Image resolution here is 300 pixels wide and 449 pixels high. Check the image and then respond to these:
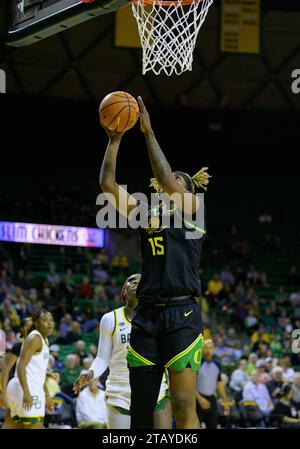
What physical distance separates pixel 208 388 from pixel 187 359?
7751 millimetres

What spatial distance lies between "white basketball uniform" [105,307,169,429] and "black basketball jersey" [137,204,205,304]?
168 cm

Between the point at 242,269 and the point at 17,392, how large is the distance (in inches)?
637

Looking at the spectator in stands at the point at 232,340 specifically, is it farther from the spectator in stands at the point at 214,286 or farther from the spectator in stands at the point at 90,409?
the spectator in stands at the point at 90,409

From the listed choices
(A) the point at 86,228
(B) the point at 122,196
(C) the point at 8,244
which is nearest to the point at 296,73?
(A) the point at 86,228

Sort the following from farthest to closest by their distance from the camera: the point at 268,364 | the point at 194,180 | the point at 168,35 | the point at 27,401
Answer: the point at 268,364 < the point at 27,401 < the point at 168,35 < the point at 194,180

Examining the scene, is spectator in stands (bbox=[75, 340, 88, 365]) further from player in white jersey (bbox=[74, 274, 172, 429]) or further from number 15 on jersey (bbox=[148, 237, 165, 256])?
number 15 on jersey (bbox=[148, 237, 165, 256])

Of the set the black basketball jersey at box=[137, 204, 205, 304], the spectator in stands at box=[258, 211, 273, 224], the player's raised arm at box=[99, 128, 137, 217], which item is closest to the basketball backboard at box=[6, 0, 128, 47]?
the player's raised arm at box=[99, 128, 137, 217]

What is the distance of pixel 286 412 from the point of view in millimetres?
14750

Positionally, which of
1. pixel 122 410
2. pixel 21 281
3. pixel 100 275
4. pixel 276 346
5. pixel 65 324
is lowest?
pixel 122 410

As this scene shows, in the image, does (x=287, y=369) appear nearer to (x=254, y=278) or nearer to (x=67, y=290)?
(x=67, y=290)

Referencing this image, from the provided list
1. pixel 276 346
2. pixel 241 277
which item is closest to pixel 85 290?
pixel 276 346

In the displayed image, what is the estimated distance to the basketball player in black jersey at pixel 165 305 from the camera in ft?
17.9
